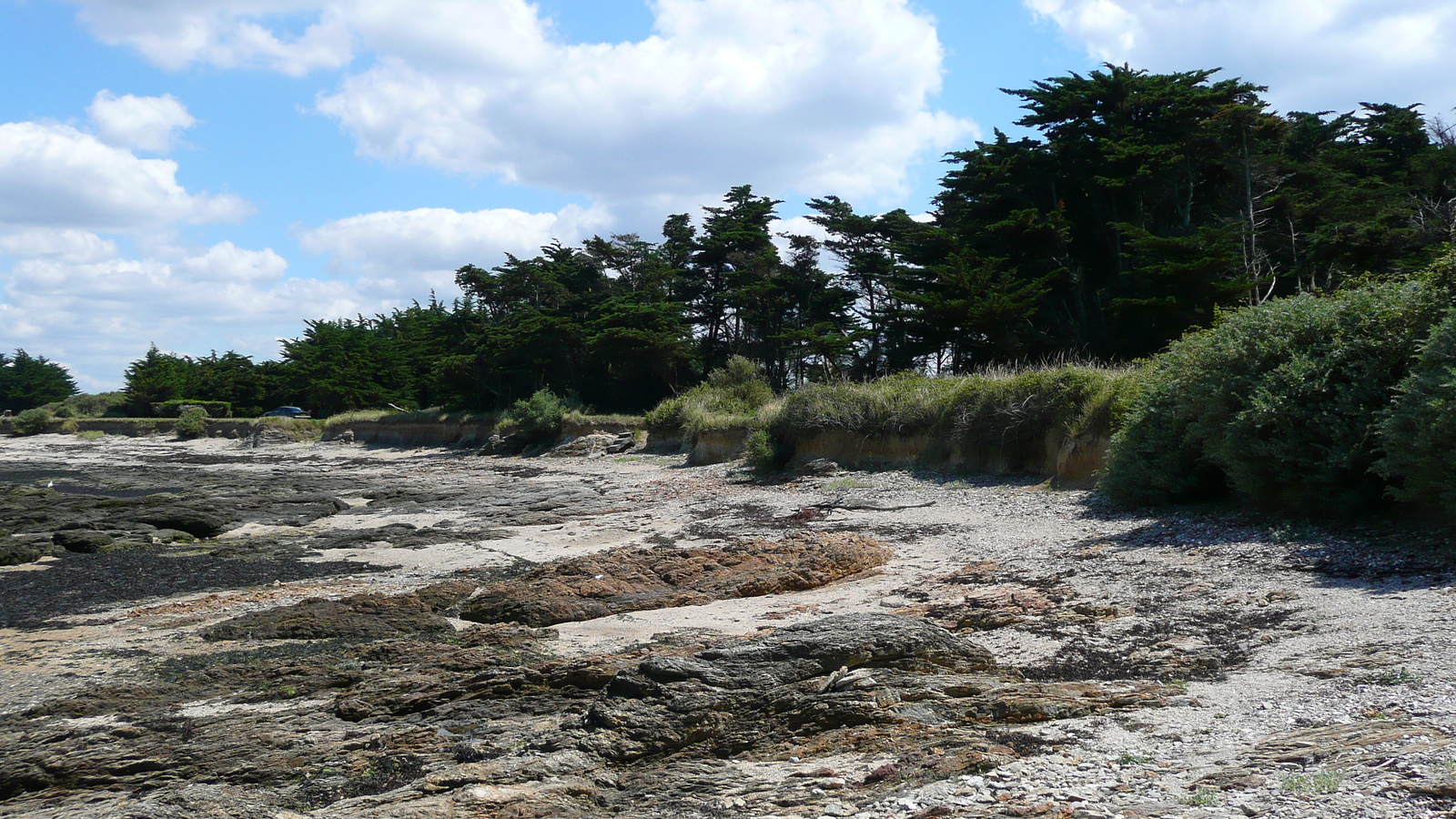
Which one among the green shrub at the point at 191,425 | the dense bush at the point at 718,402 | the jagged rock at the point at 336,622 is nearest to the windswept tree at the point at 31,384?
the green shrub at the point at 191,425

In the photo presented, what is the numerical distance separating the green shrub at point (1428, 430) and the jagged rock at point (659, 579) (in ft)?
17.3

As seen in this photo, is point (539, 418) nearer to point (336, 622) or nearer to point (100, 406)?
point (336, 622)

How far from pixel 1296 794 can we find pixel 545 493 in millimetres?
19345

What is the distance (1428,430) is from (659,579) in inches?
289

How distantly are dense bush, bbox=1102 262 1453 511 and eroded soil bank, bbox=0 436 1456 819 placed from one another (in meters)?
0.59

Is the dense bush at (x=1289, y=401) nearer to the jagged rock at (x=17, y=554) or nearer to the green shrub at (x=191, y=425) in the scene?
the jagged rock at (x=17, y=554)

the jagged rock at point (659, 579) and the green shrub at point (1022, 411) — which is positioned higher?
the green shrub at point (1022, 411)

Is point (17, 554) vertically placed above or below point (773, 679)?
below

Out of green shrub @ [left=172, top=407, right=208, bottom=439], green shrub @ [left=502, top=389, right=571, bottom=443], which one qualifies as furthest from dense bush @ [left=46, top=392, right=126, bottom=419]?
green shrub @ [left=502, top=389, right=571, bottom=443]

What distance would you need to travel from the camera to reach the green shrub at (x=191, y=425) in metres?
49.9

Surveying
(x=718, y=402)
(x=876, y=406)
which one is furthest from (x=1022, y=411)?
(x=718, y=402)

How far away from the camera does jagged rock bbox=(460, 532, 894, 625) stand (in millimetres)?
8555

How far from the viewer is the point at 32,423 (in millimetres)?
56750

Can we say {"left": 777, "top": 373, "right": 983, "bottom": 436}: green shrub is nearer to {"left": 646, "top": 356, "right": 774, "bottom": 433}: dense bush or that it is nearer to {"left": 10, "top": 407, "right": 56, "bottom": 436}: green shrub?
{"left": 646, "top": 356, "right": 774, "bottom": 433}: dense bush
